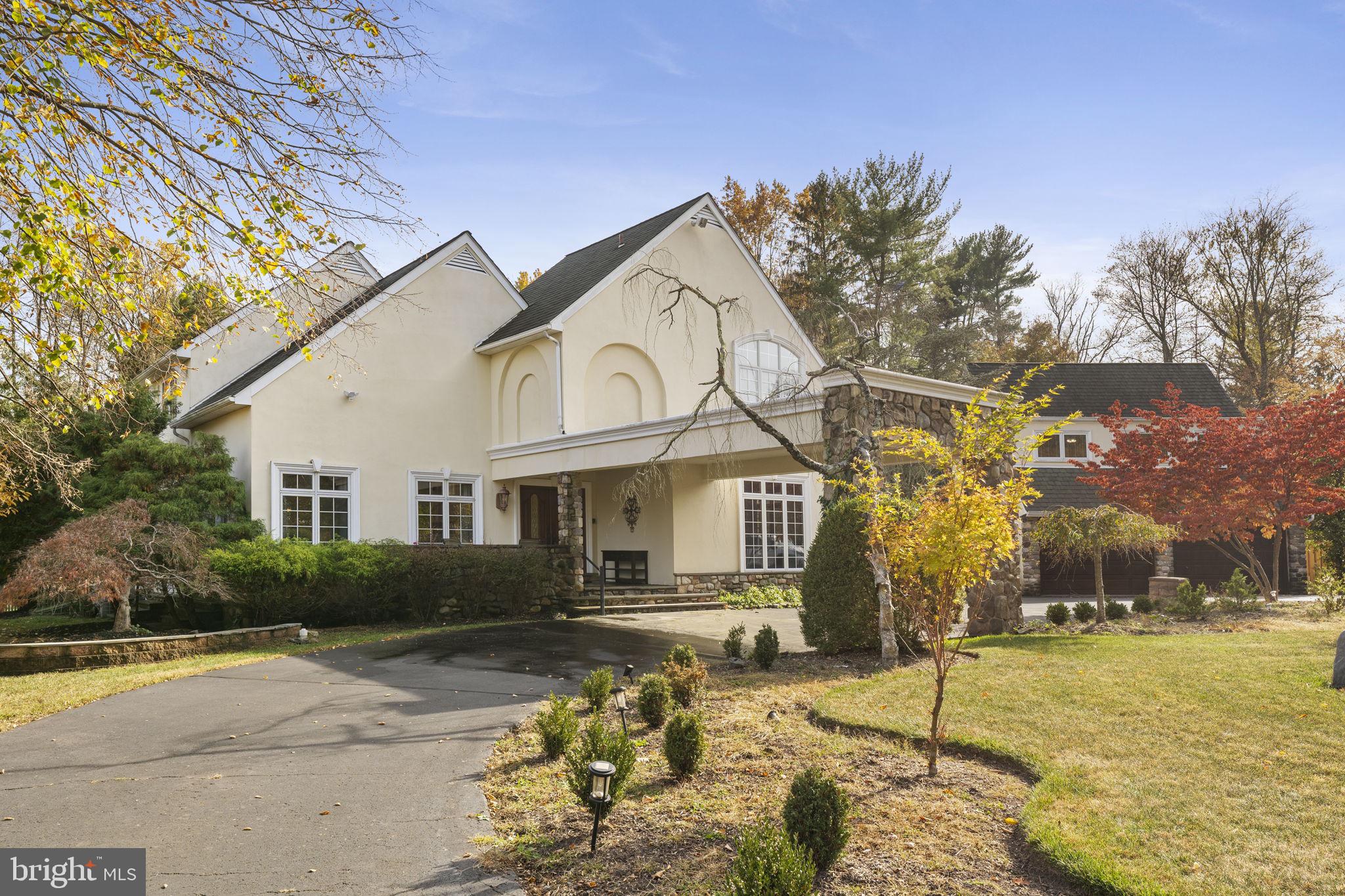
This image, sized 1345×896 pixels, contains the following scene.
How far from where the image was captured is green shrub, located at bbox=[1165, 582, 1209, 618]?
14.4 metres

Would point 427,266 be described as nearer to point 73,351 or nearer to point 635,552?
point 635,552

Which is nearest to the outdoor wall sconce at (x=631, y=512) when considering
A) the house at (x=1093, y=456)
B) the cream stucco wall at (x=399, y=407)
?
the cream stucco wall at (x=399, y=407)

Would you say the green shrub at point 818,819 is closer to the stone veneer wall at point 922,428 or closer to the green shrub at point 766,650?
the green shrub at point 766,650

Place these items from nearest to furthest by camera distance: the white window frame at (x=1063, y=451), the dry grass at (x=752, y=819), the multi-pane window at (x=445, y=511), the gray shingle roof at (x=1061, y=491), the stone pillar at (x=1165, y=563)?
1. the dry grass at (x=752, y=819)
2. the multi-pane window at (x=445, y=511)
3. the stone pillar at (x=1165, y=563)
4. the gray shingle roof at (x=1061, y=491)
5. the white window frame at (x=1063, y=451)

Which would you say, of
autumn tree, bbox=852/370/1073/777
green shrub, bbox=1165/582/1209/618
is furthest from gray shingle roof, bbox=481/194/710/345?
green shrub, bbox=1165/582/1209/618

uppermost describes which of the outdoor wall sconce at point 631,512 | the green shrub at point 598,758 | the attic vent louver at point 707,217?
the attic vent louver at point 707,217

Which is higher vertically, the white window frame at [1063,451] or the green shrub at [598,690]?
the white window frame at [1063,451]

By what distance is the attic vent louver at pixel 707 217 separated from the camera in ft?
70.7

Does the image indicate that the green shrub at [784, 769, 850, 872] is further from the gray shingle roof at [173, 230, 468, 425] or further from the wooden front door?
the wooden front door

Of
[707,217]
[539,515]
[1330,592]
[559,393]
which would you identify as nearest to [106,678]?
[559,393]

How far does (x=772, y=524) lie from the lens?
75.0 feet

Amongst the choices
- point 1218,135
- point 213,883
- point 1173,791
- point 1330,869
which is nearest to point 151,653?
point 213,883

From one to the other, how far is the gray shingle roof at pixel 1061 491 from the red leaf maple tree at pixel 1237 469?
7.43 metres

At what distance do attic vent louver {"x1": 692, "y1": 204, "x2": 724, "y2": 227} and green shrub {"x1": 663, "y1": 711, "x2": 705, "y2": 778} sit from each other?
1728cm
